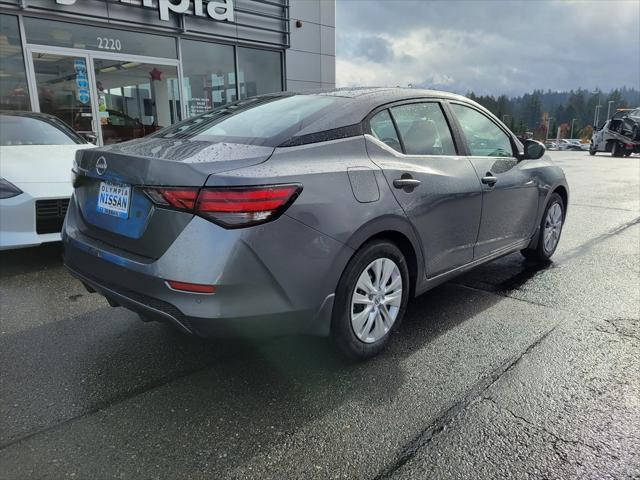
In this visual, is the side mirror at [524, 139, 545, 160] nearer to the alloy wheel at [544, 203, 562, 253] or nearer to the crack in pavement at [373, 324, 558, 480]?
the alloy wheel at [544, 203, 562, 253]

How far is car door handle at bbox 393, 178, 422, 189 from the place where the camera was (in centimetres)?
277

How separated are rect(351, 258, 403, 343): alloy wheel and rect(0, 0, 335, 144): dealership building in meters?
7.77

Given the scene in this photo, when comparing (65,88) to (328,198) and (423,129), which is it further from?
(328,198)

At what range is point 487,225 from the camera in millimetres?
3662

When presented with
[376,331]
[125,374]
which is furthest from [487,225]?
[125,374]

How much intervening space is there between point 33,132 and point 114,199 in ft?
12.7

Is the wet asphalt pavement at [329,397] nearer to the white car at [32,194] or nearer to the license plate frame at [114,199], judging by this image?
the white car at [32,194]

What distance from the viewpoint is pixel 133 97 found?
413 inches

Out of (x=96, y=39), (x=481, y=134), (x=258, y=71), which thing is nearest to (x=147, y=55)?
(x=96, y=39)

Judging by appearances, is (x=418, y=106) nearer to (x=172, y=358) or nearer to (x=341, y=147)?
(x=341, y=147)

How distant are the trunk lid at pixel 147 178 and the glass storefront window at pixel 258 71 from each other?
408 inches

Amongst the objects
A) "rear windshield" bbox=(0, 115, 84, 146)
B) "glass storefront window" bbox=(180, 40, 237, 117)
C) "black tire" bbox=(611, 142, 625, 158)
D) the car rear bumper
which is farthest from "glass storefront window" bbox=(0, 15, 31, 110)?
"black tire" bbox=(611, 142, 625, 158)

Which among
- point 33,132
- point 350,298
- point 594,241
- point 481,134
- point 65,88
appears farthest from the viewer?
point 65,88

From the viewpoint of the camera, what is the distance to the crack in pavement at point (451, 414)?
2.02 meters
